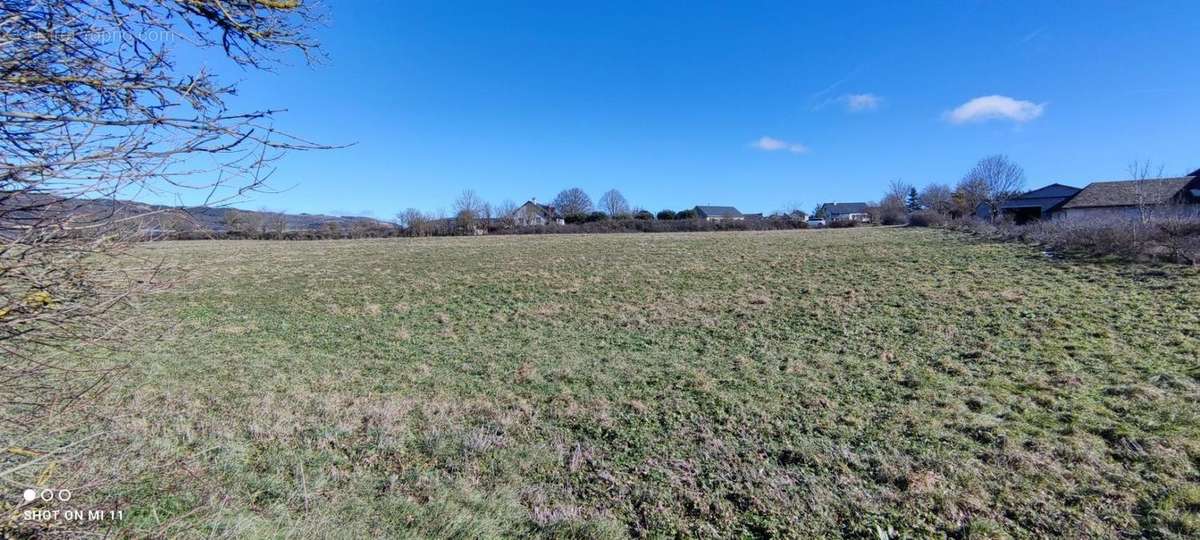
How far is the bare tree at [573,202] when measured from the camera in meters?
71.6

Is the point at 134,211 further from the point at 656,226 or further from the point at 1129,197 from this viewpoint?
the point at 656,226

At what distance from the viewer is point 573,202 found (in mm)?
71812

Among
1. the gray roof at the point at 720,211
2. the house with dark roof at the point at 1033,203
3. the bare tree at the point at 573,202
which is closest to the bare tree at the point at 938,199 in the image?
the house with dark roof at the point at 1033,203

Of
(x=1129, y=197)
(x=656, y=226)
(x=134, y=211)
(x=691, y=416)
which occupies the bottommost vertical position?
(x=691, y=416)

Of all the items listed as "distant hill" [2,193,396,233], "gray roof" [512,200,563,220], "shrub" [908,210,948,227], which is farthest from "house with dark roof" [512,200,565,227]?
"distant hill" [2,193,396,233]

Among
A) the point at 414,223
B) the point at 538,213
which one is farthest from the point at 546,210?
the point at 414,223

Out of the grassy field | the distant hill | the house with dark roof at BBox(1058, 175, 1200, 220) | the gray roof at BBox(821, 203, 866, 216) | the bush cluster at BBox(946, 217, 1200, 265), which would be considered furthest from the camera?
the gray roof at BBox(821, 203, 866, 216)

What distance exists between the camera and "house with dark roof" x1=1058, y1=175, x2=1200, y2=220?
2478 centimetres

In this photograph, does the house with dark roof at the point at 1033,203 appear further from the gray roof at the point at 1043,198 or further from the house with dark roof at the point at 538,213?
the house with dark roof at the point at 538,213

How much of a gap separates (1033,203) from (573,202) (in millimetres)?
53405

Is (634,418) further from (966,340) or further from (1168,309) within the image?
(1168,309)

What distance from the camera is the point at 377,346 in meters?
8.80

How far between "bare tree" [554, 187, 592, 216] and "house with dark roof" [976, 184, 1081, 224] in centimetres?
4771

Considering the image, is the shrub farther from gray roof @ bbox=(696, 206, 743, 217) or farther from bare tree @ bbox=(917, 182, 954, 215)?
gray roof @ bbox=(696, 206, 743, 217)
